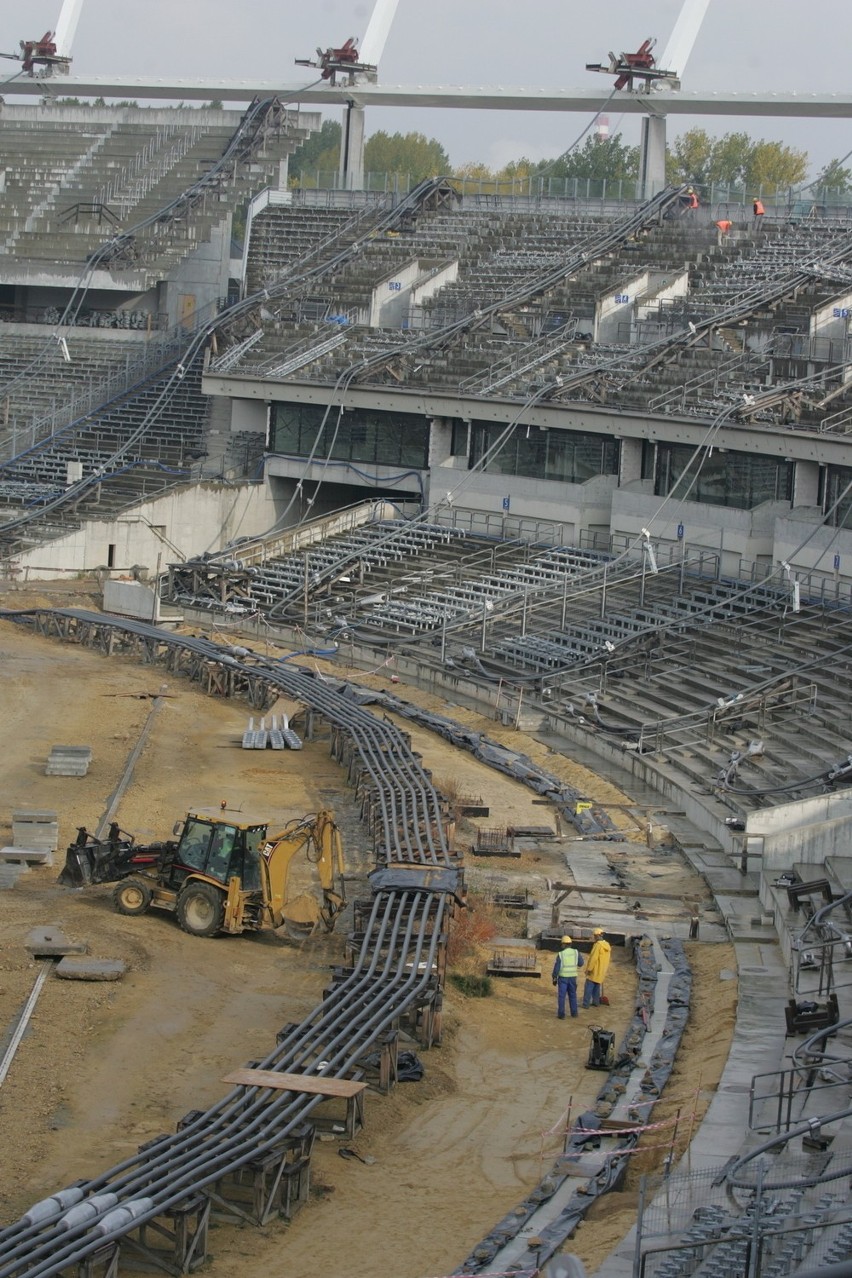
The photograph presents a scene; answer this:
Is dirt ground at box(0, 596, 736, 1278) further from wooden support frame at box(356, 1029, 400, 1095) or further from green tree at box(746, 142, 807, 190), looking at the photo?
green tree at box(746, 142, 807, 190)

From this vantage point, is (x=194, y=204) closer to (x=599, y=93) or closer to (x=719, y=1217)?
(x=599, y=93)

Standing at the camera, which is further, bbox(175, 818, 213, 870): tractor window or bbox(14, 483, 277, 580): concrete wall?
bbox(14, 483, 277, 580): concrete wall

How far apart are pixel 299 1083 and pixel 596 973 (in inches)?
218

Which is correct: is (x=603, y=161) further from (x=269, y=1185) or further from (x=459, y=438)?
(x=269, y=1185)

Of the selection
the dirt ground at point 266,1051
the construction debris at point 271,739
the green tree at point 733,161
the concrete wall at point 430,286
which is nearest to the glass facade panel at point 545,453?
the concrete wall at point 430,286

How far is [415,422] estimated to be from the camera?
54375 mm

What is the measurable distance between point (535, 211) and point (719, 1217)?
51.7m

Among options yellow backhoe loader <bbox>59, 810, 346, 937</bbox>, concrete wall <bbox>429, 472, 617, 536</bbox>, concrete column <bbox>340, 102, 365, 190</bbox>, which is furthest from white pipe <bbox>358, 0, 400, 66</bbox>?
yellow backhoe loader <bbox>59, 810, 346, 937</bbox>

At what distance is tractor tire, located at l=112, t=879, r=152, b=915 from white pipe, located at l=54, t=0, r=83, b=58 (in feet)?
194

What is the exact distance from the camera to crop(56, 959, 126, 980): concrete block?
21.9 meters

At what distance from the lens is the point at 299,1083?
17.8 m

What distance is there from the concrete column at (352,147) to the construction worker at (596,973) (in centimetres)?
4953

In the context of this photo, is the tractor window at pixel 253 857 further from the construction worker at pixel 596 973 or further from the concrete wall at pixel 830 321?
the concrete wall at pixel 830 321

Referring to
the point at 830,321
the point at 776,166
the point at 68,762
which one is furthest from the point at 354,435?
the point at 776,166
